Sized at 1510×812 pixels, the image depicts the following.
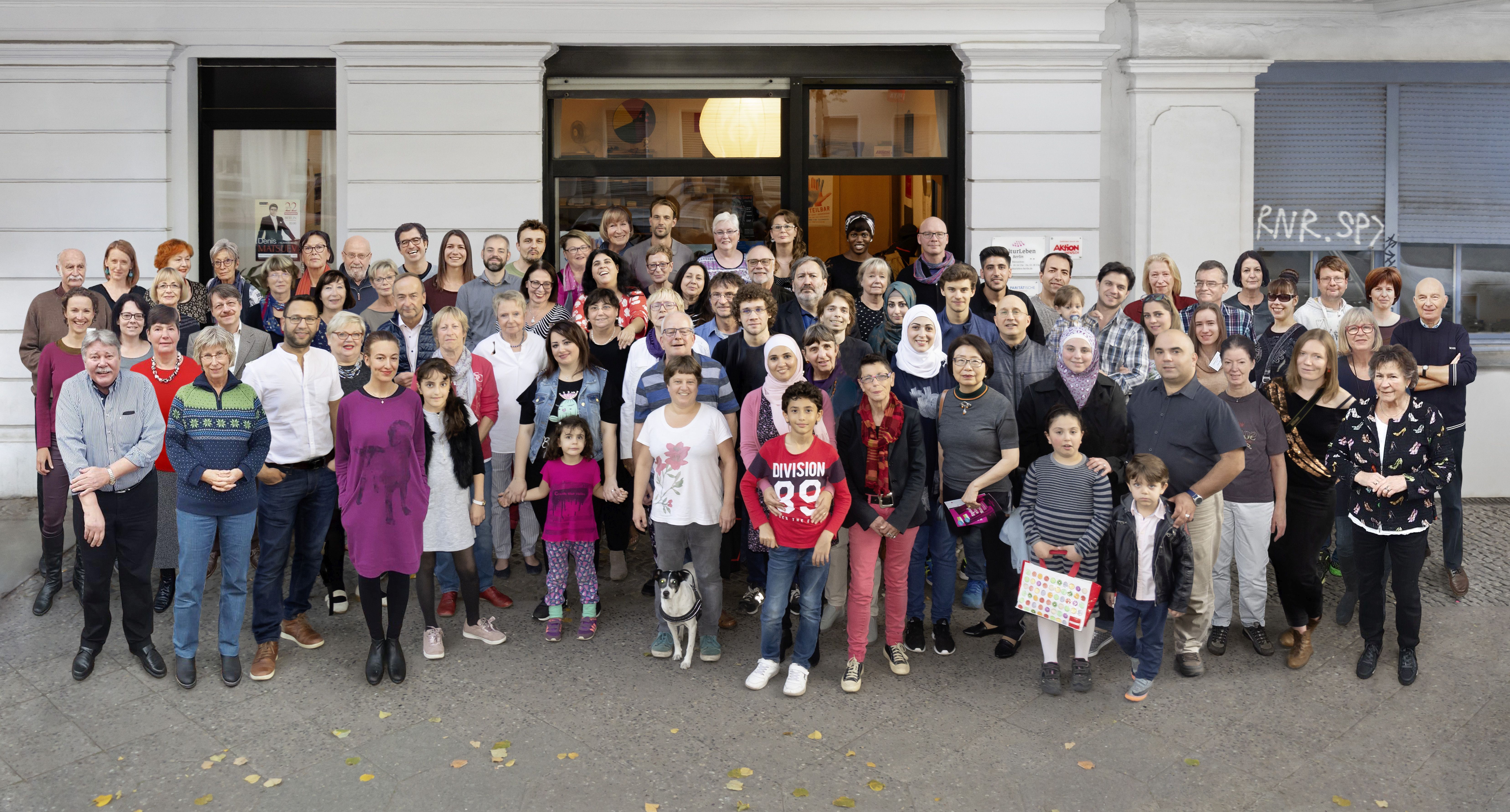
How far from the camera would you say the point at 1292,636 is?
6.13 m

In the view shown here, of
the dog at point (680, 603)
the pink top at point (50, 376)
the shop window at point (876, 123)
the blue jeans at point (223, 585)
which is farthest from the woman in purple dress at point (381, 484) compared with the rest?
the shop window at point (876, 123)

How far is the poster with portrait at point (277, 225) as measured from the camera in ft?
33.4

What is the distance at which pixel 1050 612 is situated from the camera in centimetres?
562

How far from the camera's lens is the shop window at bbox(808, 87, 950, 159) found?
10.1 m

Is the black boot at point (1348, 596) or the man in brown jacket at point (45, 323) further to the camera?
the man in brown jacket at point (45, 323)

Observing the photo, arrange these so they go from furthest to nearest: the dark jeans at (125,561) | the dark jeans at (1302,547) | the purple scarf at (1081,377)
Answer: the dark jeans at (1302,547) → the purple scarf at (1081,377) → the dark jeans at (125,561)

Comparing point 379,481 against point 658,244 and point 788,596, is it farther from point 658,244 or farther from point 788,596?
point 658,244

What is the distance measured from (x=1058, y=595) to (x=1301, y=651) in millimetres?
1530

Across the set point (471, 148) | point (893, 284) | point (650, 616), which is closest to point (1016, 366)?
point (893, 284)

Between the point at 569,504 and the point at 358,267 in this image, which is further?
the point at 358,267

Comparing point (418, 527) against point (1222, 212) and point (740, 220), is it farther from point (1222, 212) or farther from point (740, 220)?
point (1222, 212)

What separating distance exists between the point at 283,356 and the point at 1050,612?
4.30 metres

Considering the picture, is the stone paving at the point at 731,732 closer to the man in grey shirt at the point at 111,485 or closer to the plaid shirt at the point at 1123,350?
the man in grey shirt at the point at 111,485

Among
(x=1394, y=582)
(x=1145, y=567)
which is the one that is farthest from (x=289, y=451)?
(x=1394, y=582)
